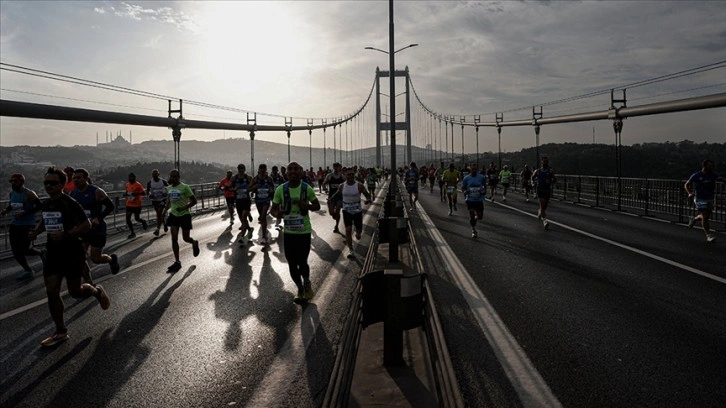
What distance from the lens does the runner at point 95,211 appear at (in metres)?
7.58

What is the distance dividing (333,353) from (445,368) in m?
1.43

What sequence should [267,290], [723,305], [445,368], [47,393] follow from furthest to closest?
[267,290] < [723,305] < [47,393] < [445,368]

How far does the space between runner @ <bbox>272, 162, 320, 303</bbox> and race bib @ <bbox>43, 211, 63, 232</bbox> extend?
2537 mm

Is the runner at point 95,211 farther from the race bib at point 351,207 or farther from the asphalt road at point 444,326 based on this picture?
the race bib at point 351,207

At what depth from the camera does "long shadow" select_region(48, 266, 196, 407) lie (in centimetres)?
390

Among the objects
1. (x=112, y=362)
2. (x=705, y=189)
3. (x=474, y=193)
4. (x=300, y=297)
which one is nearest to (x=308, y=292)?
(x=300, y=297)

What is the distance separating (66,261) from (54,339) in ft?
2.72

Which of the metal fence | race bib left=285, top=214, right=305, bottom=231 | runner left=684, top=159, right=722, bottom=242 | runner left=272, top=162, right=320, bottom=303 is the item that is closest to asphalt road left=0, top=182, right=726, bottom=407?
runner left=272, top=162, right=320, bottom=303

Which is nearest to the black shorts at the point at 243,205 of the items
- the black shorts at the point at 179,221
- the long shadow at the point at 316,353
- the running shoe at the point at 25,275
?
the black shorts at the point at 179,221

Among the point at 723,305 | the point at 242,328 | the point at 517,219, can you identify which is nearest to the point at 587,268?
the point at 723,305

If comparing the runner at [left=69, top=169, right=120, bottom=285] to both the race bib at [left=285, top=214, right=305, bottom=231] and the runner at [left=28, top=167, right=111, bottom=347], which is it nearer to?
the runner at [left=28, top=167, right=111, bottom=347]

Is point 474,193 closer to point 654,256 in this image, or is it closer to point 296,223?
point 654,256

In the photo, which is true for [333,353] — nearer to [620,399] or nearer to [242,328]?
[242,328]

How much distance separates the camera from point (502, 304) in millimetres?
6316
